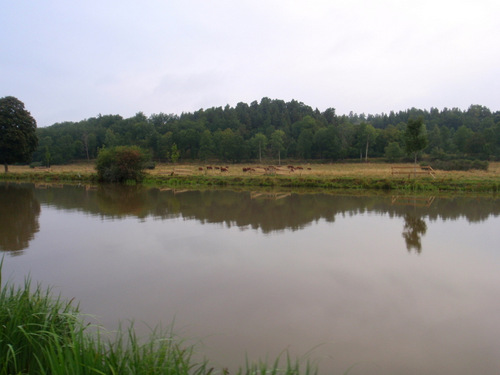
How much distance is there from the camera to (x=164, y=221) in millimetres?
14203

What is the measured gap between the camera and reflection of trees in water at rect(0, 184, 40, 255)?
34.0 ft

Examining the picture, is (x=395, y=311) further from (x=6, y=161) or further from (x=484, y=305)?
(x=6, y=161)

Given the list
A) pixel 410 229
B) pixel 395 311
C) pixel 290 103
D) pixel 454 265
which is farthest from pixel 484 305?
pixel 290 103

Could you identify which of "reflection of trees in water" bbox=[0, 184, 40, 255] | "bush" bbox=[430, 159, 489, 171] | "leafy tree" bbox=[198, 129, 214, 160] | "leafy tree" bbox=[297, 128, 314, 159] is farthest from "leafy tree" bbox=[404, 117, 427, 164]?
"leafy tree" bbox=[198, 129, 214, 160]

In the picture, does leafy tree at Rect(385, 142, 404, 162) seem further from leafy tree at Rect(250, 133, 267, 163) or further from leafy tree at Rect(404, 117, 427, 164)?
leafy tree at Rect(404, 117, 427, 164)

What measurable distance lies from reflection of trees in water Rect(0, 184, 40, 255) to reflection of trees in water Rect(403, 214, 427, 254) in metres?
10.4

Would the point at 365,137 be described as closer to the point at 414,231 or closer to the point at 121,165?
A: the point at 121,165

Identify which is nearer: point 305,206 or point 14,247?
point 14,247

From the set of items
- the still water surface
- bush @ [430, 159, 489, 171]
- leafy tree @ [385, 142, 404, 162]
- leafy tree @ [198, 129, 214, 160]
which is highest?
leafy tree @ [198, 129, 214, 160]

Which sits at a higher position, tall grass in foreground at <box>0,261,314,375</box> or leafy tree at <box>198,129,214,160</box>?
leafy tree at <box>198,129,214,160</box>

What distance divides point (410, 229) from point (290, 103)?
96.6 m

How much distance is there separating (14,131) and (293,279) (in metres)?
42.9

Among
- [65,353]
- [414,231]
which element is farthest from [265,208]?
[65,353]

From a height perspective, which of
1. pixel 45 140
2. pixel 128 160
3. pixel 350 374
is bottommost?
pixel 350 374
